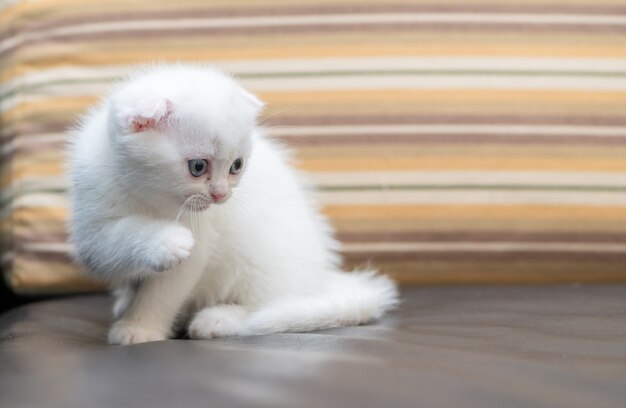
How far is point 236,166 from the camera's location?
1.37 meters

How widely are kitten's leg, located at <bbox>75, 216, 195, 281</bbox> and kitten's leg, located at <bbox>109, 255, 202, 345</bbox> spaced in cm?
3

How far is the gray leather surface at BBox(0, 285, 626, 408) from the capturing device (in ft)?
3.14

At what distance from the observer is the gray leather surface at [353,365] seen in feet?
3.14

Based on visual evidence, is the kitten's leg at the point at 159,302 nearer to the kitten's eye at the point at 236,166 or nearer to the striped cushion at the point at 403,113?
the kitten's eye at the point at 236,166

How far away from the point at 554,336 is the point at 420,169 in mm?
652

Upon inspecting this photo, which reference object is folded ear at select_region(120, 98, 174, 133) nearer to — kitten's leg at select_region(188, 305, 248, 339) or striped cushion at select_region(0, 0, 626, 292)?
kitten's leg at select_region(188, 305, 248, 339)

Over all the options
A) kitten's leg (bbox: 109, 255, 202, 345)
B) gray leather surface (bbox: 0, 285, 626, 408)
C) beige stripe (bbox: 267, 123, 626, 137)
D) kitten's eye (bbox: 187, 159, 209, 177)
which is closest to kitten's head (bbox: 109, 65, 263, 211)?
kitten's eye (bbox: 187, 159, 209, 177)

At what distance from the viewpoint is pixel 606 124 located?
1899mm

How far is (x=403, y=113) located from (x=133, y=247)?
78cm

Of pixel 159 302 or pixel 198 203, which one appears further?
pixel 159 302

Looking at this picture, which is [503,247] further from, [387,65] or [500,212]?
[387,65]

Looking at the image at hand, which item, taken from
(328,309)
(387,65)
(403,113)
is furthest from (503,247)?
(328,309)

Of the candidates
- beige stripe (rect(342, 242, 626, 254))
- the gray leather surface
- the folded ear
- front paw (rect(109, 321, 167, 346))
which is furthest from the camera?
beige stripe (rect(342, 242, 626, 254))

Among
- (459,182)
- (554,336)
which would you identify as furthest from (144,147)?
(459,182)
